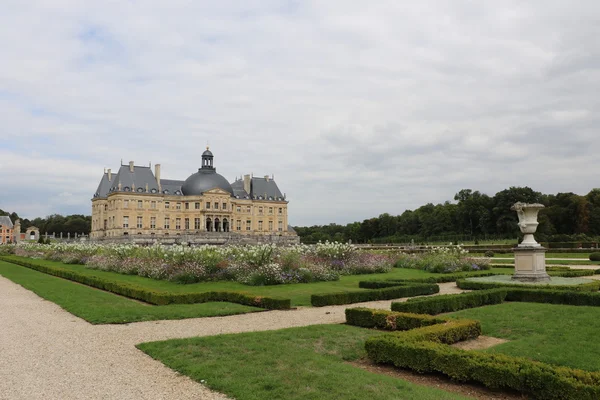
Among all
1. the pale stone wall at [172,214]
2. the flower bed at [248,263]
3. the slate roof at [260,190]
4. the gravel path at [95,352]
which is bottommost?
the gravel path at [95,352]

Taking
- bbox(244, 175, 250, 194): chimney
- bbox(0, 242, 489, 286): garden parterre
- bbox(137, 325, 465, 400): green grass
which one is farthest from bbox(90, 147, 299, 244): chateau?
bbox(137, 325, 465, 400): green grass

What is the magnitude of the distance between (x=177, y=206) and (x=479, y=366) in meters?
67.6

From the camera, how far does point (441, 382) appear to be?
19.6ft

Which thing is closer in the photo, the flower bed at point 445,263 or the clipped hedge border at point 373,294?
the clipped hedge border at point 373,294

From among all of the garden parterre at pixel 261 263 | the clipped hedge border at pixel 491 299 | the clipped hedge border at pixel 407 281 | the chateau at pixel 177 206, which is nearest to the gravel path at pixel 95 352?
the clipped hedge border at pixel 491 299

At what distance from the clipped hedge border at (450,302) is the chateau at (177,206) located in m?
50.3

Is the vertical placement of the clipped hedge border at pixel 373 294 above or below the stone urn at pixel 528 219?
below

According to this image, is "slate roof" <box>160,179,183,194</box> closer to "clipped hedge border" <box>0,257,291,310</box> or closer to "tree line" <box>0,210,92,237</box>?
"tree line" <box>0,210,92,237</box>

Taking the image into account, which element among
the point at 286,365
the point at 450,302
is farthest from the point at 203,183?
the point at 286,365

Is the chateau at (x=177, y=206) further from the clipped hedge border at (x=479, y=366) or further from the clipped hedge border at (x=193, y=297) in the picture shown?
the clipped hedge border at (x=479, y=366)

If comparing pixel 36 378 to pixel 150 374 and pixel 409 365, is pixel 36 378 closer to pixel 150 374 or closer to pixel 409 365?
pixel 150 374

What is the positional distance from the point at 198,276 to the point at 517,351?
13.4 m

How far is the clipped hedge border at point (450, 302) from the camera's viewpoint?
10.2 meters

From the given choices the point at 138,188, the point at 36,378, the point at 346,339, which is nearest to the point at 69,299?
the point at 36,378
